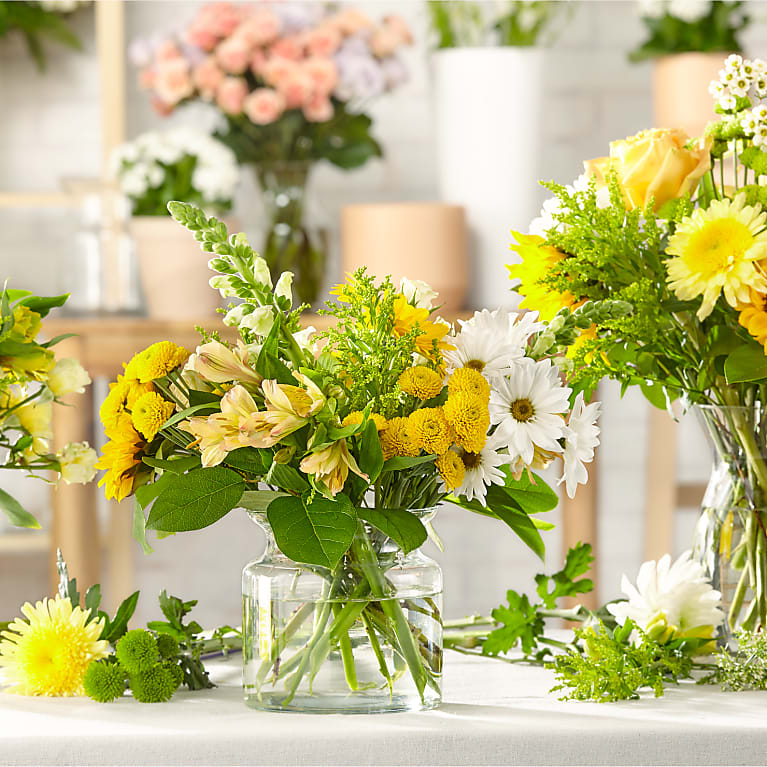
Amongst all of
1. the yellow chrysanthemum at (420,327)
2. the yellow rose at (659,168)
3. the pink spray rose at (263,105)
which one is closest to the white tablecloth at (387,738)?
the yellow chrysanthemum at (420,327)

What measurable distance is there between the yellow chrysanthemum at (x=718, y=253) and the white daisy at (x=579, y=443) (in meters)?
0.11

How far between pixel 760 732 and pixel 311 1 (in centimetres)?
170

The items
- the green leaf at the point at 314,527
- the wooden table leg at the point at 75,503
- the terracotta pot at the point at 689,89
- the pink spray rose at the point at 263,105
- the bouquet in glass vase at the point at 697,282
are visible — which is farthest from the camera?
the terracotta pot at the point at 689,89

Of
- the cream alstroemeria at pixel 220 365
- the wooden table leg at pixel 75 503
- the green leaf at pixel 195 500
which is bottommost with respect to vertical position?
the wooden table leg at pixel 75 503

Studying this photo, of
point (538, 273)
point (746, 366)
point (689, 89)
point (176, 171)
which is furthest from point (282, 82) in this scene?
point (746, 366)

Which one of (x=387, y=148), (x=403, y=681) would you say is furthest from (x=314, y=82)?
(x=403, y=681)

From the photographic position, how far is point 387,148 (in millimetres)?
2301

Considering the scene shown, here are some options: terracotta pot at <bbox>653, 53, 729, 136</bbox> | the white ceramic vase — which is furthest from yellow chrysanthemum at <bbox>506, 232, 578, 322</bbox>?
terracotta pot at <bbox>653, 53, 729, 136</bbox>

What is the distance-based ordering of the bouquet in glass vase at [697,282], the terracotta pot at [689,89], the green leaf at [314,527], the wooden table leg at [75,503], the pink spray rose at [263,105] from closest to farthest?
1. the green leaf at [314,527]
2. the bouquet in glass vase at [697,282]
3. the wooden table leg at [75,503]
4. the pink spray rose at [263,105]
5. the terracotta pot at [689,89]

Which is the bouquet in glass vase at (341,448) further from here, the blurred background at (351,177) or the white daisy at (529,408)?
the blurred background at (351,177)

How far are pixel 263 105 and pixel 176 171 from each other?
189 millimetres

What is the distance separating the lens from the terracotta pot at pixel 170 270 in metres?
1.93

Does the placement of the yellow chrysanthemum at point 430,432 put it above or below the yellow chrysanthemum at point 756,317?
below

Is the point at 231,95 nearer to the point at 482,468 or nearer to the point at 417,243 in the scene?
the point at 417,243
